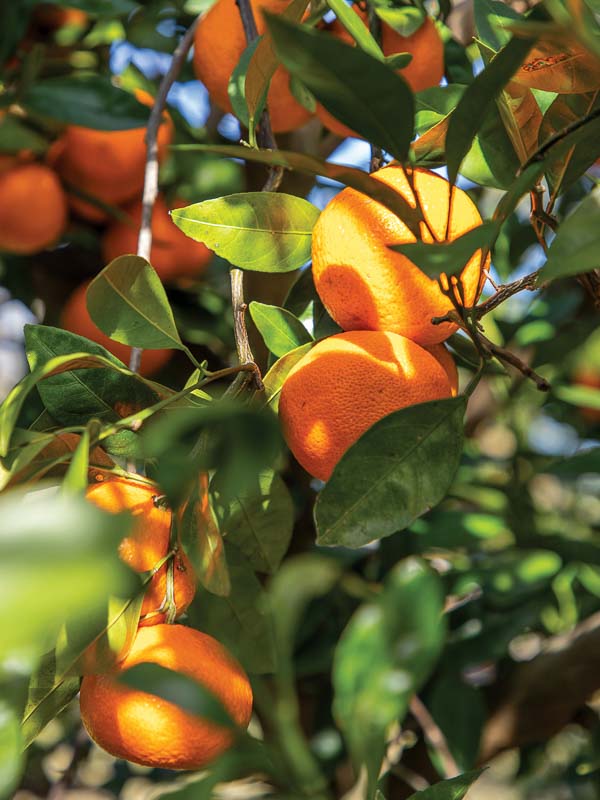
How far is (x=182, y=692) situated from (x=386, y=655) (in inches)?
2.4

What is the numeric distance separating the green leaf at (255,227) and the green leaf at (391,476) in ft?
0.47

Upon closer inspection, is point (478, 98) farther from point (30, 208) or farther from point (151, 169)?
point (30, 208)

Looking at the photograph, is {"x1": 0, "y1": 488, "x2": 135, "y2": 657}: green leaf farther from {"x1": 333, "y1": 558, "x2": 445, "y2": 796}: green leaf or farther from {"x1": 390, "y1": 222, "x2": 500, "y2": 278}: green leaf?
{"x1": 390, "y1": 222, "x2": 500, "y2": 278}: green leaf

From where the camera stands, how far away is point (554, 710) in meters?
0.91

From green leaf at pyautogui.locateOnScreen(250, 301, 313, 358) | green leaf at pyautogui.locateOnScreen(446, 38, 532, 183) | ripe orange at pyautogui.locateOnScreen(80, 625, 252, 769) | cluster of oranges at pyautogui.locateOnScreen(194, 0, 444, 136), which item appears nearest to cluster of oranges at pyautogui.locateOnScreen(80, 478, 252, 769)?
ripe orange at pyautogui.locateOnScreen(80, 625, 252, 769)

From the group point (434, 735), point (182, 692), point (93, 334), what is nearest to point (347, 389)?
point (182, 692)

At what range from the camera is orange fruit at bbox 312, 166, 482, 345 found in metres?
0.49

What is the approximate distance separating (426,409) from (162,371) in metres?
0.57

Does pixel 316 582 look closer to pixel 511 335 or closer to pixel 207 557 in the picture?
pixel 207 557

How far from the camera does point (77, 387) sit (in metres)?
0.52

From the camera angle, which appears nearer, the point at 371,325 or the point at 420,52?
the point at 371,325

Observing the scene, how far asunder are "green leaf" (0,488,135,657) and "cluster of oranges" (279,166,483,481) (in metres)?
0.32

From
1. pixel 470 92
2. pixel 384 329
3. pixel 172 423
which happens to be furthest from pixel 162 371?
pixel 172 423

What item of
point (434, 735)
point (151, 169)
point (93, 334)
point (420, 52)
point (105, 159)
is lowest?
point (434, 735)
